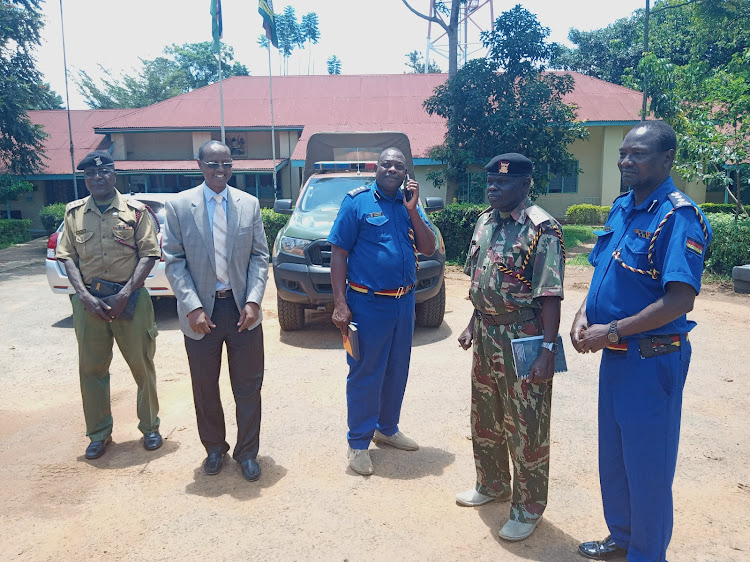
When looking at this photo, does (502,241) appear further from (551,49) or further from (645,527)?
(551,49)

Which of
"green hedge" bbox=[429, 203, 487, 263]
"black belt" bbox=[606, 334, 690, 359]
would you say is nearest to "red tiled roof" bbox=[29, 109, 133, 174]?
"green hedge" bbox=[429, 203, 487, 263]

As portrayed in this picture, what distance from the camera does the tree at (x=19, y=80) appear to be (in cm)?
1805

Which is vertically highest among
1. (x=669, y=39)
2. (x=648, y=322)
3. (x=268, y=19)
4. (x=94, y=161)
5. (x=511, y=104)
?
(x=669, y=39)

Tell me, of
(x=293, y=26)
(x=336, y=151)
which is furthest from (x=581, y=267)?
(x=293, y=26)

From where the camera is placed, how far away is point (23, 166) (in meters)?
20.2

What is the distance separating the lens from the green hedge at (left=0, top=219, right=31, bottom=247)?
18.0m

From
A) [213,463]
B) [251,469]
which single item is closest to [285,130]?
[213,463]

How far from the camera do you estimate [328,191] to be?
791 centimetres

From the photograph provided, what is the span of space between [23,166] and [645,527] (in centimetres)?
→ 2238

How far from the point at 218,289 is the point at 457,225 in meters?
9.37

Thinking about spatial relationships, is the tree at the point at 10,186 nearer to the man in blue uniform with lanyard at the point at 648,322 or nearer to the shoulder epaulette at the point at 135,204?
the shoulder epaulette at the point at 135,204

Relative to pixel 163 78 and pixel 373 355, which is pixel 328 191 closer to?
pixel 373 355

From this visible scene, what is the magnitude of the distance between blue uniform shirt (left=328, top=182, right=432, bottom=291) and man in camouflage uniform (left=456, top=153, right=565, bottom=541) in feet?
2.36

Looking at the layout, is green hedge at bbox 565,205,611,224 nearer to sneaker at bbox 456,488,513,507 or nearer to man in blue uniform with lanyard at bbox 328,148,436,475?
man in blue uniform with lanyard at bbox 328,148,436,475
